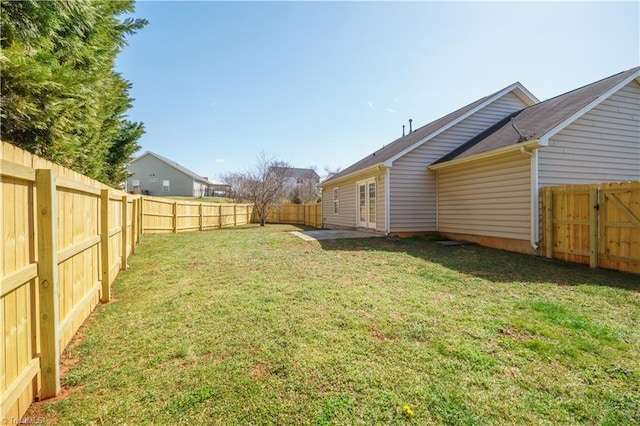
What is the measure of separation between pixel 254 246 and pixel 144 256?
2.87m

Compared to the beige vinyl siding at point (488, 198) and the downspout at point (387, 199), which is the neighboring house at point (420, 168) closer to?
the downspout at point (387, 199)

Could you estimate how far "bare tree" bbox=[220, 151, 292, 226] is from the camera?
2112 centimetres

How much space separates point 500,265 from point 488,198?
3.13 m

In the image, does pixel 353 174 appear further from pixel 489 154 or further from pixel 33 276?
pixel 33 276

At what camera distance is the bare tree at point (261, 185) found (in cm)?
2112

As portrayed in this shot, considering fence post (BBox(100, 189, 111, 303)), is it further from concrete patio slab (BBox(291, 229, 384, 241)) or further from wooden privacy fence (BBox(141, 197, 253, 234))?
wooden privacy fence (BBox(141, 197, 253, 234))

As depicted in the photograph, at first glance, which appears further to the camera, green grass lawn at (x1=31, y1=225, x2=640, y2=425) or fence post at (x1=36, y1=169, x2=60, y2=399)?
fence post at (x1=36, y1=169, x2=60, y2=399)

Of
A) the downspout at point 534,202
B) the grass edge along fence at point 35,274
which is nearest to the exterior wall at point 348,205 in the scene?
the downspout at point 534,202

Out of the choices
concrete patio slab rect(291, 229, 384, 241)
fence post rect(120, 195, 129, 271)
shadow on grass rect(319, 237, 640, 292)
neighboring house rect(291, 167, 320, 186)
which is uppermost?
neighboring house rect(291, 167, 320, 186)

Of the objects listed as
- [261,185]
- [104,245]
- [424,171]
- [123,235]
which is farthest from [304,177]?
[104,245]

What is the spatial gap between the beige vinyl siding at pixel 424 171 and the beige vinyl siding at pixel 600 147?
3.62 meters

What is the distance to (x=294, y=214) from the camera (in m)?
23.7

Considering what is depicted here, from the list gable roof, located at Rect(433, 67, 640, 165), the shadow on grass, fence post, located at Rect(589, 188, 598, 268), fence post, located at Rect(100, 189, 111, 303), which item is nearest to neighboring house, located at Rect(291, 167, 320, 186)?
gable roof, located at Rect(433, 67, 640, 165)

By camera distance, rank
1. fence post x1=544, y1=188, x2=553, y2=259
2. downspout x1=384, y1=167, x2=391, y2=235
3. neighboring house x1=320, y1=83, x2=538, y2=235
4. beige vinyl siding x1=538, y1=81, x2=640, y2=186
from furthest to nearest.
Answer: neighboring house x1=320, y1=83, x2=538, y2=235, downspout x1=384, y1=167, x2=391, y2=235, beige vinyl siding x1=538, y1=81, x2=640, y2=186, fence post x1=544, y1=188, x2=553, y2=259
